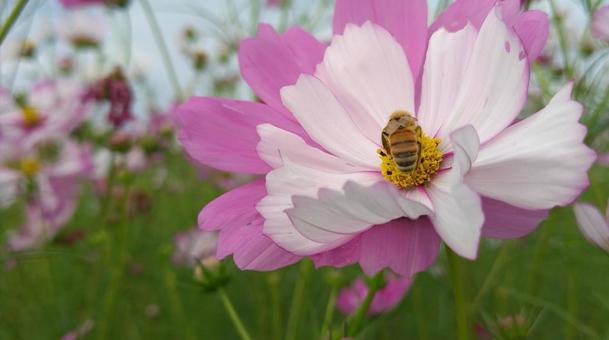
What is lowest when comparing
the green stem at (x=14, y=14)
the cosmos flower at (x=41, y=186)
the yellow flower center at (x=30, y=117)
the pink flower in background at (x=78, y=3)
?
the cosmos flower at (x=41, y=186)

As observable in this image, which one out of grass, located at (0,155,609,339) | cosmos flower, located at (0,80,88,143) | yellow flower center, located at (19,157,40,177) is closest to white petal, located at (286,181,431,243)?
grass, located at (0,155,609,339)

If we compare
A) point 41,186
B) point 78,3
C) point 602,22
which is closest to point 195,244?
point 41,186

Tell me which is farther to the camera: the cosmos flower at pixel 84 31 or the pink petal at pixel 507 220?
the cosmos flower at pixel 84 31

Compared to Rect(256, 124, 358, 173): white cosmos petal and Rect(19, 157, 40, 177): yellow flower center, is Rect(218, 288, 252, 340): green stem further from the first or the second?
Rect(19, 157, 40, 177): yellow flower center

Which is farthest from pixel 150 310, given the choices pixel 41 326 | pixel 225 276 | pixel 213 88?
pixel 213 88

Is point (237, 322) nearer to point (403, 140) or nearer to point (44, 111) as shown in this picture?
point (403, 140)

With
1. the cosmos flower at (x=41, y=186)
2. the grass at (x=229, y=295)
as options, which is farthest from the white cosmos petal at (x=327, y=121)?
the cosmos flower at (x=41, y=186)

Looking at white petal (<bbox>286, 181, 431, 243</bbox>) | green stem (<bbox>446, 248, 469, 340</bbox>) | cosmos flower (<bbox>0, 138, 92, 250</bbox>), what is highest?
white petal (<bbox>286, 181, 431, 243</bbox>)

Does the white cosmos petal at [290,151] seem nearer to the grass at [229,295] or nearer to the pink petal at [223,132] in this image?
the pink petal at [223,132]
